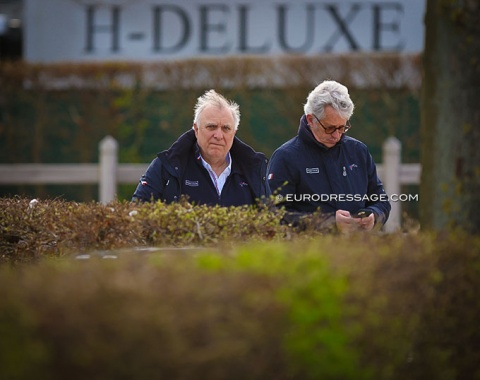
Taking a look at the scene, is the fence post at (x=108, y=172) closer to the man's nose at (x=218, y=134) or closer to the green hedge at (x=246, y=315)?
the man's nose at (x=218, y=134)

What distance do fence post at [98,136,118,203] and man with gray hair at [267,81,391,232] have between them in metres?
6.90

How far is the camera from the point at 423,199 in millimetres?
5035

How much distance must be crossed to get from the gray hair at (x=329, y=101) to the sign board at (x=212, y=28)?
9.70 meters

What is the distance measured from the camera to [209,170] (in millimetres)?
6328

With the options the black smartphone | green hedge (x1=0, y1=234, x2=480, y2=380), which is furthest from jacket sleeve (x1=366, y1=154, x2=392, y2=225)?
green hedge (x1=0, y1=234, x2=480, y2=380)

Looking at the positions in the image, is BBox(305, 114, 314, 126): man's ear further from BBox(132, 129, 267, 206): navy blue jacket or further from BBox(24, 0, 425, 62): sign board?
BBox(24, 0, 425, 62): sign board

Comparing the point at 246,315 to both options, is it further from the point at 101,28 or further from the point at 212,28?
the point at 101,28

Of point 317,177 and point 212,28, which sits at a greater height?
point 212,28

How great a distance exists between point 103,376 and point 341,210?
132 inches

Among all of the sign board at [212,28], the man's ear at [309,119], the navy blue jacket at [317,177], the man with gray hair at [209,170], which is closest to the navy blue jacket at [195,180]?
the man with gray hair at [209,170]

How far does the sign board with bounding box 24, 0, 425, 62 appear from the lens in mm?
16172

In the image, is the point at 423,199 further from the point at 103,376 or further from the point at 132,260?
the point at 103,376

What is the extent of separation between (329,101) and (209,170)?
807 mm

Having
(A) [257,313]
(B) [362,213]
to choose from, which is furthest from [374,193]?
(A) [257,313]
